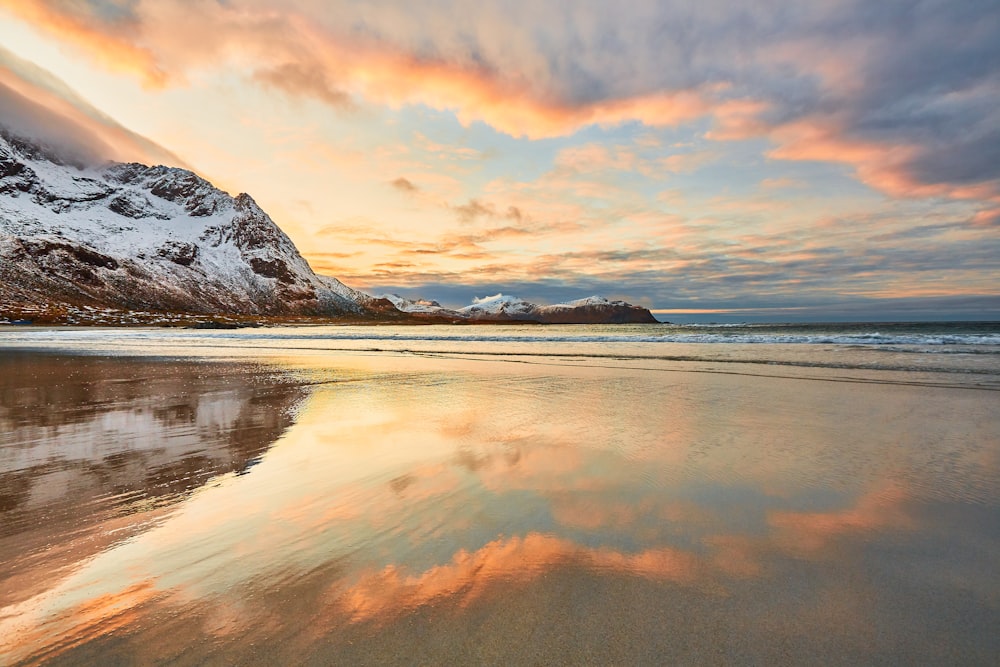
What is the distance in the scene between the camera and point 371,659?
92.2 inches

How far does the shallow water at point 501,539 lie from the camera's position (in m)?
2.52

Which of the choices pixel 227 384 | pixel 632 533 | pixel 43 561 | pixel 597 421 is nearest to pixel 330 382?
pixel 227 384

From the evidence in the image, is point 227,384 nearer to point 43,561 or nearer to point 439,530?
point 43,561

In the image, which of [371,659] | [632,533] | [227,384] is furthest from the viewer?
[227,384]

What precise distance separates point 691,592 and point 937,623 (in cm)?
133

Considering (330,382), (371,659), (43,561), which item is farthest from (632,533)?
(330,382)

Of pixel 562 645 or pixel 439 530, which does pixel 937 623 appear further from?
pixel 439 530

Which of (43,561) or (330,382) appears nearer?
(43,561)

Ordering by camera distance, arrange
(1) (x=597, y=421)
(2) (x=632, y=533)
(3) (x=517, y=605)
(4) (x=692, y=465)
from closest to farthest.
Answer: (3) (x=517, y=605), (2) (x=632, y=533), (4) (x=692, y=465), (1) (x=597, y=421)

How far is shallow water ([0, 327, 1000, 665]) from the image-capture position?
2523 millimetres

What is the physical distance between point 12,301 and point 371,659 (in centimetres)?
22521

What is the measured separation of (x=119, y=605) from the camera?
9.36 ft

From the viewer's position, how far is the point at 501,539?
149 inches

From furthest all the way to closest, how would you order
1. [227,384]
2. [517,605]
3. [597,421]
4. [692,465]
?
[227,384] < [597,421] < [692,465] < [517,605]
